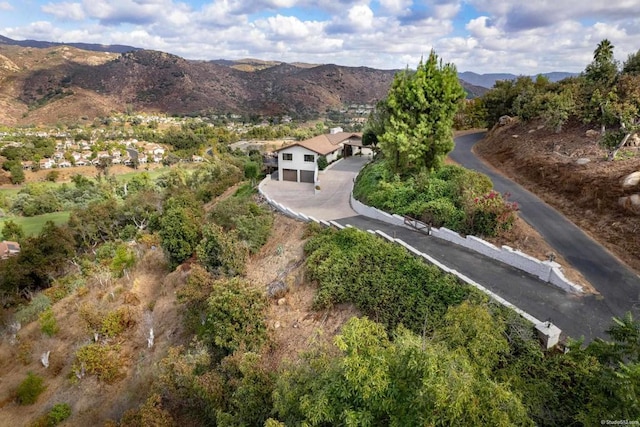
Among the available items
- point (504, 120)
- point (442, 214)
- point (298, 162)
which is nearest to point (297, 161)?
point (298, 162)

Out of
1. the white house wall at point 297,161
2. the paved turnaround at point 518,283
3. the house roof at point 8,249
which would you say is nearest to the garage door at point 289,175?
the white house wall at point 297,161

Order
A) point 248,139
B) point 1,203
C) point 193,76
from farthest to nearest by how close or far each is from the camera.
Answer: point 193,76, point 248,139, point 1,203

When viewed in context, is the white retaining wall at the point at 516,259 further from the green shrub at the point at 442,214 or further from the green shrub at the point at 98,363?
the green shrub at the point at 98,363

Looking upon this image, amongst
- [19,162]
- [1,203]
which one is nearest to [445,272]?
[1,203]

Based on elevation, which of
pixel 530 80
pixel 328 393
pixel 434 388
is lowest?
pixel 328 393

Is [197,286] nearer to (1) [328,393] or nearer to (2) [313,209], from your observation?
(2) [313,209]

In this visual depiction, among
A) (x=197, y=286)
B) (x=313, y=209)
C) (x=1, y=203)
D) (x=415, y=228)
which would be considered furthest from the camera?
(x=1, y=203)

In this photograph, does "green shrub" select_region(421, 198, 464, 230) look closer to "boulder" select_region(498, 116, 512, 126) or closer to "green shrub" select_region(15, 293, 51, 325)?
"boulder" select_region(498, 116, 512, 126)
